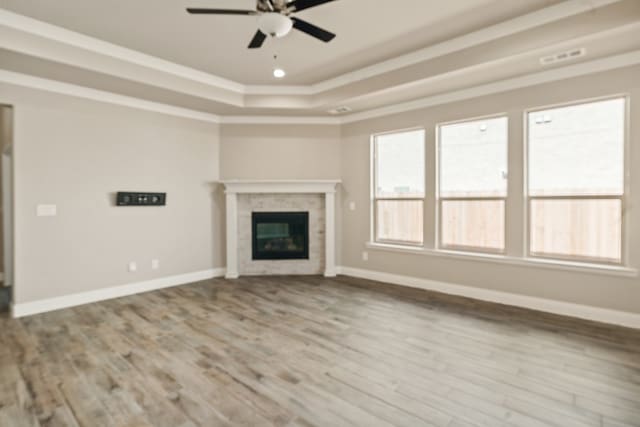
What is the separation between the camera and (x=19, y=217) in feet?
12.6

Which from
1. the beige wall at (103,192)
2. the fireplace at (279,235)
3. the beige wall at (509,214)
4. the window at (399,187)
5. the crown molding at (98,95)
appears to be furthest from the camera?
the fireplace at (279,235)

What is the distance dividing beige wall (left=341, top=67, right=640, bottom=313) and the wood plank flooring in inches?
14.2

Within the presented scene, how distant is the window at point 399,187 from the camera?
5121 millimetres

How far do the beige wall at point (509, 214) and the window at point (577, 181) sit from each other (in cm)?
13

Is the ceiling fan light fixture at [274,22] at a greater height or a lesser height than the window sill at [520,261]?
greater

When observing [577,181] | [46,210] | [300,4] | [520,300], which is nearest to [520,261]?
[520,300]

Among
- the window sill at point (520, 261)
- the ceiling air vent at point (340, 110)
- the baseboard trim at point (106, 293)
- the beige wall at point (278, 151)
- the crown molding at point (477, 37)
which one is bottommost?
the baseboard trim at point (106, 293)

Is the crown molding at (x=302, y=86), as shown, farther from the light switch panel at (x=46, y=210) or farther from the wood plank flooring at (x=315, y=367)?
the wood plank flooring at (x=315, y=367)

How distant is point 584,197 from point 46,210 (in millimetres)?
6245

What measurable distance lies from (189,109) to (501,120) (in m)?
4.54

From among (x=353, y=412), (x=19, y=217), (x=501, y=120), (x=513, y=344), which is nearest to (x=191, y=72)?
(x=19, y=217)

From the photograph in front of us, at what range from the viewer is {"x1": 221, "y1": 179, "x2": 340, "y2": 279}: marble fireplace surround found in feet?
18.6

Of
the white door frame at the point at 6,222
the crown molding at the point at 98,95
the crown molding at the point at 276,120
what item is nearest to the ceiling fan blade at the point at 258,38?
the crown molding at the point at 98,95

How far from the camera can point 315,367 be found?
2.67 metres
